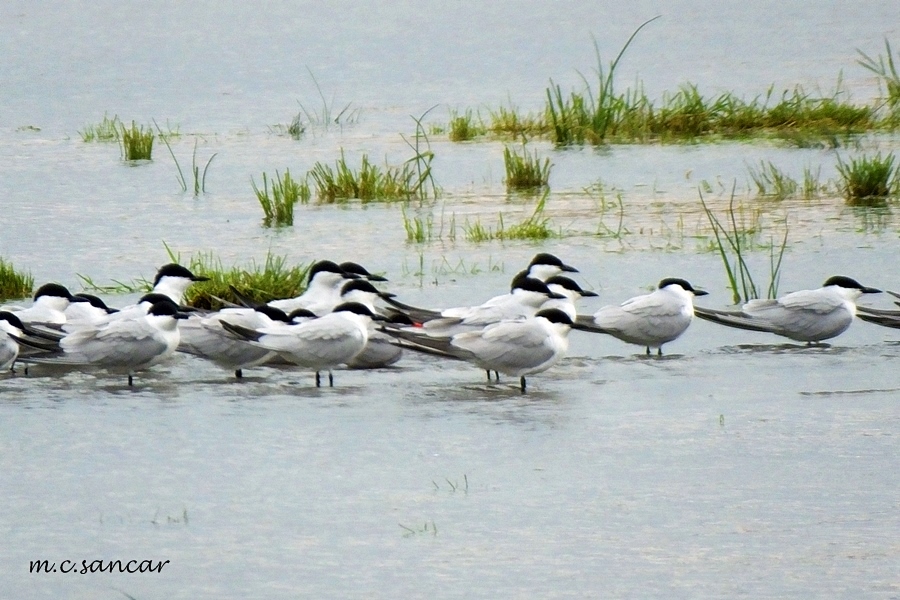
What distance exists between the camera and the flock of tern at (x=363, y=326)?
779cm

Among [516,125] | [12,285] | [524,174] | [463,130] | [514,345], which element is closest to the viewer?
[514,345]

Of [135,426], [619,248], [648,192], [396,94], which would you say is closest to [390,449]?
[135,426]

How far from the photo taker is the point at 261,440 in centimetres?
670

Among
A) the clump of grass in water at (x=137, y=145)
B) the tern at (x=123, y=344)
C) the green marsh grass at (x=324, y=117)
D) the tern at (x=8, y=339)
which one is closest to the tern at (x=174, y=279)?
the tern at (x=123, y=344)

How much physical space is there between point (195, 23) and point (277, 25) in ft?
7.19

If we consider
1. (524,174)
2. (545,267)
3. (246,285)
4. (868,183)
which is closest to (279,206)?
(524,174)

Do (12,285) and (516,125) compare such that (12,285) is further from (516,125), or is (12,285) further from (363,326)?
(516,125)

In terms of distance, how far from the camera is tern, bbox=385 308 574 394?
7656mm

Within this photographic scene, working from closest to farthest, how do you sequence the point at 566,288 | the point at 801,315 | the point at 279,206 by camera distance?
1. the point at 801,315
2. the point at 566,288
3. the point at 279,206

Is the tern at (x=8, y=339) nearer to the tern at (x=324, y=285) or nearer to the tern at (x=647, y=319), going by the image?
the tern at (x=324, y=285)

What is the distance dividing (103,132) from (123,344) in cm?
1246

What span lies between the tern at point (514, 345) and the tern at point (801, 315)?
4.25 feet

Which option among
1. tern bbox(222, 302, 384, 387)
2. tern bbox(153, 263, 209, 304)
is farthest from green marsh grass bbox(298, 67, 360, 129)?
tern bbox(222, 302, 384, 387)

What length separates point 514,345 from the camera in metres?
7.65
